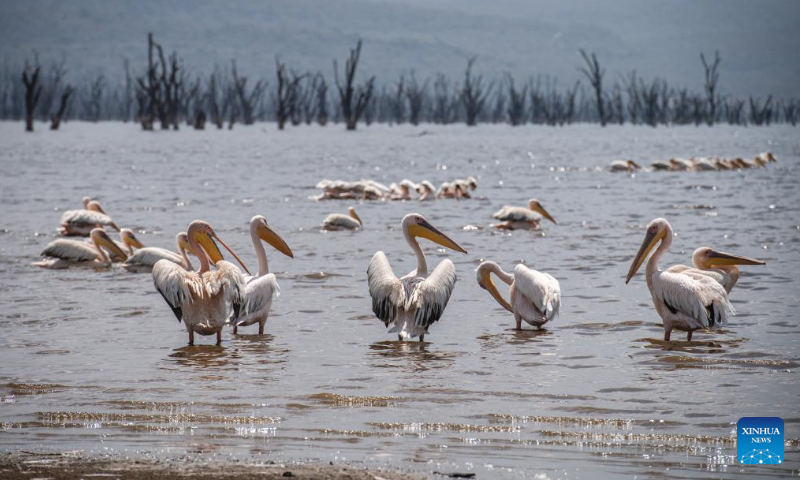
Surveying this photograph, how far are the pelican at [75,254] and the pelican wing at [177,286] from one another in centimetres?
398

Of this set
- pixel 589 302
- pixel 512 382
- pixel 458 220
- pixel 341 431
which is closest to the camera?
pixel 341 431

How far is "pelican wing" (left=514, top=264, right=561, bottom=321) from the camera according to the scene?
7.43 metres

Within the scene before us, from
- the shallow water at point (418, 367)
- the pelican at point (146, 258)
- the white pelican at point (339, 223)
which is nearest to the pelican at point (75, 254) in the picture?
the shallow water at point (418, 367)

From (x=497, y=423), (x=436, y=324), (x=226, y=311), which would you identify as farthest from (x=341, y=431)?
(x=436, y=324)

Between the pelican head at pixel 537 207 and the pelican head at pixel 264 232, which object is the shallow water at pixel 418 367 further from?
the pelican head at pixel 264 232

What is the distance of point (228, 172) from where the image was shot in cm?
2808

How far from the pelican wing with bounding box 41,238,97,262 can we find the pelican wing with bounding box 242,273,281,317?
3.92 meters

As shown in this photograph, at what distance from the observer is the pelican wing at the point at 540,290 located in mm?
7426

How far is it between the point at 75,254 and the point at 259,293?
4071 millimetres

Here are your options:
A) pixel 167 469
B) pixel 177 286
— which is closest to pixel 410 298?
pixel 177 286

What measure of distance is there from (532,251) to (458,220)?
372 cm

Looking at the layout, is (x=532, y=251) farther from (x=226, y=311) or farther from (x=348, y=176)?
(x=348, y=176)

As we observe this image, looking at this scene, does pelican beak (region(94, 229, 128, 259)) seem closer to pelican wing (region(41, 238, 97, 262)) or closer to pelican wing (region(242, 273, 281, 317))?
pelican wing (region(41, 238, 97, 262))

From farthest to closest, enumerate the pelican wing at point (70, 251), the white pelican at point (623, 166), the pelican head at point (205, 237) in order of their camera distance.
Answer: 1. the white pelican at point (623, 166)
2. the pelican wing at point (70, 251)
3. the pelican head at point (205, 237)
